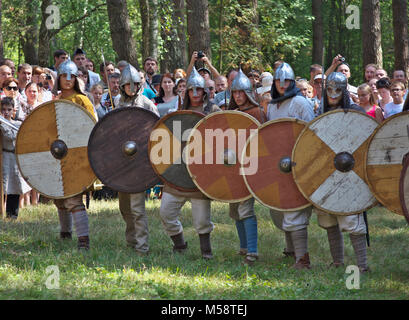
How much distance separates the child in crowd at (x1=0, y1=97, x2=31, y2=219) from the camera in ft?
27.1

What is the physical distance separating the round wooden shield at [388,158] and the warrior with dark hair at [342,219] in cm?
33

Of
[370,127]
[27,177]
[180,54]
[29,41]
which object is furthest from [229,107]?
[29,41]

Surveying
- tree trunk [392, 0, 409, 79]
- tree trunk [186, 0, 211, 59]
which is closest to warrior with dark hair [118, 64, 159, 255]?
tree trunk [186, 0, 211, 59]

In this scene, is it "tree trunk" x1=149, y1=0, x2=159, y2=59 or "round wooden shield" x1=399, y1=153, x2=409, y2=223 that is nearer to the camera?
"round wooden shield" x1=399, y1=153, x2=409, y2=223

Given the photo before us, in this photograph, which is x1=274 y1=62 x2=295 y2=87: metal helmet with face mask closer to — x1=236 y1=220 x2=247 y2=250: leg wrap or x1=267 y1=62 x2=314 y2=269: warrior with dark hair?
x1=267 y1=62 x2=314 y2=269: warrior with dark hair

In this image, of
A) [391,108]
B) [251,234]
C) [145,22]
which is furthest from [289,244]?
[145,22]

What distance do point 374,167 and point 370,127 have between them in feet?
1.15

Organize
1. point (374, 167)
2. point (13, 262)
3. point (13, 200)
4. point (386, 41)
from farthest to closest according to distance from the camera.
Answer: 1. point (386, 41)
2. point (13, 200)
3. point (13, 262)
4. point (374, 167)

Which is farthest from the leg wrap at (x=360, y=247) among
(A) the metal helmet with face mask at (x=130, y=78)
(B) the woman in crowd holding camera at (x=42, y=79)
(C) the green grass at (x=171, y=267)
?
(B) the woman in crowd holding camera at (x=42, y=79)

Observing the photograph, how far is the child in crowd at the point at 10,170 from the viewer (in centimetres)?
827

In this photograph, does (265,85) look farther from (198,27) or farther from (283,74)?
(198,27)

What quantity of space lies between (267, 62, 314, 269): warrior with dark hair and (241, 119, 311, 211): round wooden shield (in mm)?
177

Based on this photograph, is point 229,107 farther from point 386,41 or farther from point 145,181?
point 386,41

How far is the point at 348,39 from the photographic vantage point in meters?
27.7
